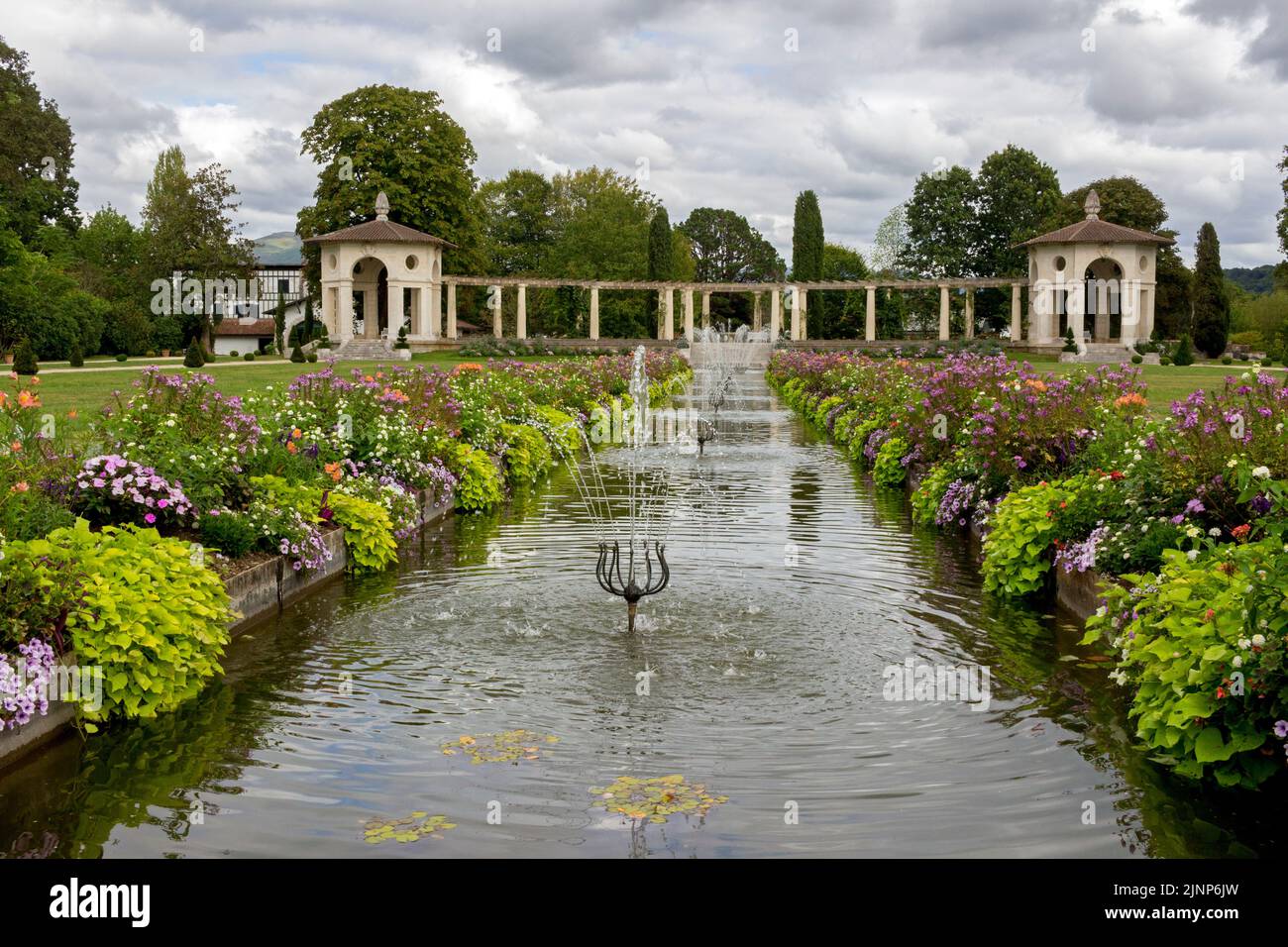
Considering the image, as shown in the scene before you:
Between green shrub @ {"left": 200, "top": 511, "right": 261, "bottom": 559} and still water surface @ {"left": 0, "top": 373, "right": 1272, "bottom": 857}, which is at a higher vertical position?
green shrub @ {"left": 200, "top": 511, "right": 261, "bottom": 559}

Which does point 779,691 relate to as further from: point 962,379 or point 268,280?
point 268,280

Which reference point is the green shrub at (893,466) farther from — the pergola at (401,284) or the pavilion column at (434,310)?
the pavilion column at (434,310)

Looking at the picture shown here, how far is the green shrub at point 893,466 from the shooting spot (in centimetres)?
1353

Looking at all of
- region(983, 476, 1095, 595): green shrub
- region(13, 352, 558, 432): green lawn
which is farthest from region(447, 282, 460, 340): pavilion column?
region(983, 476, 1095, 595): green shrub

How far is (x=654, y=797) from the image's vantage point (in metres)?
4.46

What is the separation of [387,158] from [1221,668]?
47.9 meters

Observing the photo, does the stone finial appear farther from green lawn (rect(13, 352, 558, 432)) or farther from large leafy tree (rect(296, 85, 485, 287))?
green lawn (rect(13, 352, 558, 432))

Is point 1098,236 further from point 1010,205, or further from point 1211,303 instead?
point 1010,205

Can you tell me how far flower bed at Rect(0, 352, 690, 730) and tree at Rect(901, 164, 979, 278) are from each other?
53.0 m

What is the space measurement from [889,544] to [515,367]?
12.5 m

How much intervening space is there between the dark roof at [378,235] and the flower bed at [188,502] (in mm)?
33693

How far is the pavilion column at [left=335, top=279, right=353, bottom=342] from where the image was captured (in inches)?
1855

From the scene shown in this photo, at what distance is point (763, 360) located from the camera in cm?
5344

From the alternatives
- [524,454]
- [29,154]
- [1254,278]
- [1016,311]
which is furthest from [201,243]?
[1254,278]
